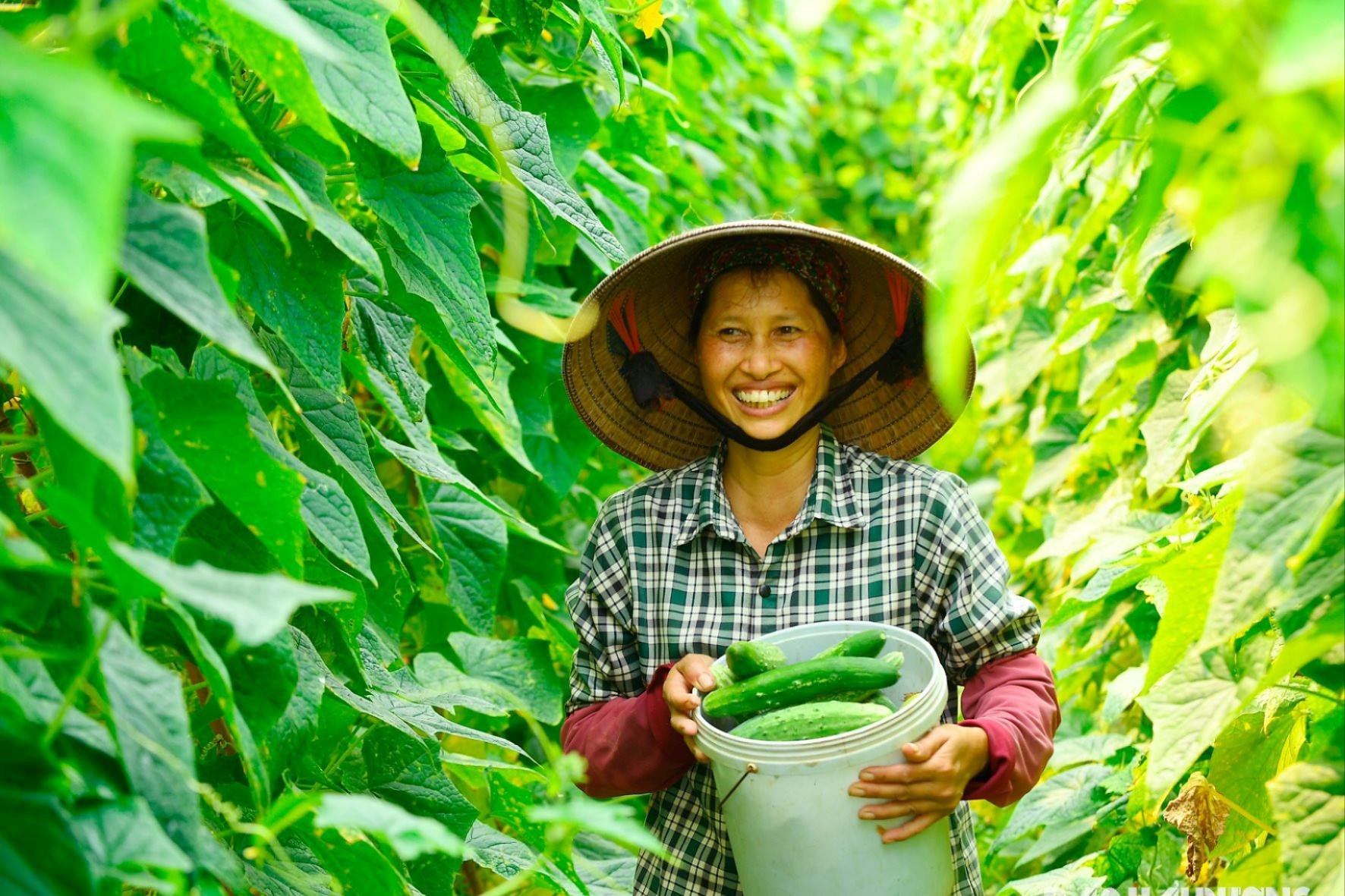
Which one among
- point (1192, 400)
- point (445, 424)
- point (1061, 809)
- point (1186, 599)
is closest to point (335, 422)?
point (1186, 599)

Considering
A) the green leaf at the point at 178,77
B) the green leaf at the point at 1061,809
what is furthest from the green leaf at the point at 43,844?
the green leaf at the point at 1061,809

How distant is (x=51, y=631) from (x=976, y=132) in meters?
3.40

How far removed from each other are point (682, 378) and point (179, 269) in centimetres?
144

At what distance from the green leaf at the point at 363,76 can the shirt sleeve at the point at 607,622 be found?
0.98 meters

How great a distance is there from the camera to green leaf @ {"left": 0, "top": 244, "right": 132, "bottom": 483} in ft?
2.10

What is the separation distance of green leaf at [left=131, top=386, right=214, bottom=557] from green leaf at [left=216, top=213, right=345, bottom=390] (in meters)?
0.36

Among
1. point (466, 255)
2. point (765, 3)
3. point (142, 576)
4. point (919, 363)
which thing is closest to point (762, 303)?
Result: point (919, 363)

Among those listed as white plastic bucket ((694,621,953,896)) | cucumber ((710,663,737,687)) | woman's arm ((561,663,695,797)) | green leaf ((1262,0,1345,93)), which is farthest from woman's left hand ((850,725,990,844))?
green leaf ((1262,0,1345,93))

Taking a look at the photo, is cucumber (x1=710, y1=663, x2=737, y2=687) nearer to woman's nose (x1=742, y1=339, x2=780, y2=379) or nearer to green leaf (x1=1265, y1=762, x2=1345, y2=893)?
woman's nose (x1=742, y1=339, x2=780, y2=379)

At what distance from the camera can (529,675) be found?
93.6 inches

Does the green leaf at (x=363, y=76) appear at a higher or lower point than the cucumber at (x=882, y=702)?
higher

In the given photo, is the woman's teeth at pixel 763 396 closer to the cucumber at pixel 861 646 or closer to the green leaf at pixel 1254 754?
the cucumber at pixel 861 646

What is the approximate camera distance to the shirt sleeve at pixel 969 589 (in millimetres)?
1854

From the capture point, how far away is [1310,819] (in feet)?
3.34
